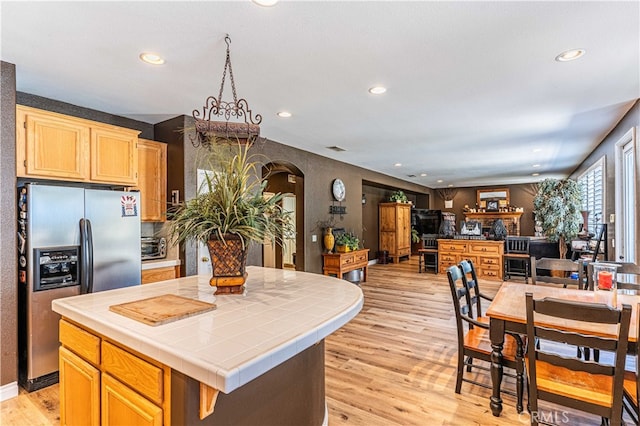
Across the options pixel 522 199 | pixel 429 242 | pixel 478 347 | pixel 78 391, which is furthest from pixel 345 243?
pixel 522 199

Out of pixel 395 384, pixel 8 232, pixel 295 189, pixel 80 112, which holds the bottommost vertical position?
pixel 395 384

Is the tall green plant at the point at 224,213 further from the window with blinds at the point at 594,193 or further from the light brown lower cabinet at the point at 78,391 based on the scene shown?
the window with blinds at the point at 594,193

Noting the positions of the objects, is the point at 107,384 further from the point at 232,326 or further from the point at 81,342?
the point at 232,326

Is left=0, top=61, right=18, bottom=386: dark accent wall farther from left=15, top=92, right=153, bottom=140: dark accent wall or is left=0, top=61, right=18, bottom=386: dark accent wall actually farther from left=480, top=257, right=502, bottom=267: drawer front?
left=480, top=257, right=502, bottom=267: drawer front

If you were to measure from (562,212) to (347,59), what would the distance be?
5.74m

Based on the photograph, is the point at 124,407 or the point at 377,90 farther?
the point at 377,90

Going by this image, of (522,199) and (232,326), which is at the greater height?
(522,199)

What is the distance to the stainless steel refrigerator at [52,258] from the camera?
2.65 metres

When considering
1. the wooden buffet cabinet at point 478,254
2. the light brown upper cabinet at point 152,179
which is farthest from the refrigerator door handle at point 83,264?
the wooden buffet cabinet at point 478,254

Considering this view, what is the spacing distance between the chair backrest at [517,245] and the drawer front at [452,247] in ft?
2.88

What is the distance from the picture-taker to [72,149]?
2.98 metres

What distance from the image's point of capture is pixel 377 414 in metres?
2.30

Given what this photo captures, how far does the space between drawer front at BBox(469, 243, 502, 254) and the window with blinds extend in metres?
1.71

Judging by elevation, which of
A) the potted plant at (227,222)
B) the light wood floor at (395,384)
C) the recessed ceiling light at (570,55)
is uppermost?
the recessed ceiling light at (570,55)
